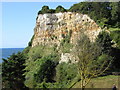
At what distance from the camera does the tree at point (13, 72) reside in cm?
1647

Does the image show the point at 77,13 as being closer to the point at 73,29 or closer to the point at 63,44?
the point at 73,29

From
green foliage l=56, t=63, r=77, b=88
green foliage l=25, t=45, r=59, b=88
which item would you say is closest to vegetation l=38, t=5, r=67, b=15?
green foliage l=25, t=45, r=59, b=88

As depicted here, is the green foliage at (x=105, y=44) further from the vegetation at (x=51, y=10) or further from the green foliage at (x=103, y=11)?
the vegetation at (x=51, y=10)

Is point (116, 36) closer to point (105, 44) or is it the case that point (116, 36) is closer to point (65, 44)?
point (105, 44)

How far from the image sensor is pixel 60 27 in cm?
3172

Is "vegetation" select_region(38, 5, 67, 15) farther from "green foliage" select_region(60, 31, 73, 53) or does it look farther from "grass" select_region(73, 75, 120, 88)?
"grass" select_region(73, 75, 120, 88)

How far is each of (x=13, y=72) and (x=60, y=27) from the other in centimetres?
1644

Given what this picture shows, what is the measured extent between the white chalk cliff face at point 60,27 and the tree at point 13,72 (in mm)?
11409

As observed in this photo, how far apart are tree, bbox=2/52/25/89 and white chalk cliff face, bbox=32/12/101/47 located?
1141 cm

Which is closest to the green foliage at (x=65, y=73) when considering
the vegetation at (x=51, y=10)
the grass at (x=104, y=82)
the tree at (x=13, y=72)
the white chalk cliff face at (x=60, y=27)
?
the grass at (x=104, y=82)

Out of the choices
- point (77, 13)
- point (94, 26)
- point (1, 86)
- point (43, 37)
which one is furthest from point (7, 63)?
point (43, 37)

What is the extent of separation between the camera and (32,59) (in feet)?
107

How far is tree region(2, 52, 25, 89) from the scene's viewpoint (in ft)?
54.0

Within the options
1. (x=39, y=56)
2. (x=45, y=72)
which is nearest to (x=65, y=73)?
(x=45, y=72)
